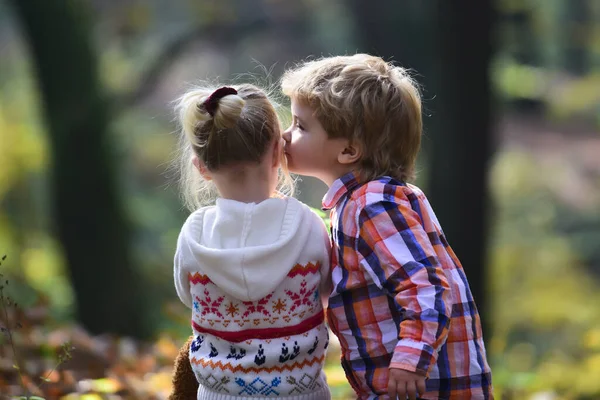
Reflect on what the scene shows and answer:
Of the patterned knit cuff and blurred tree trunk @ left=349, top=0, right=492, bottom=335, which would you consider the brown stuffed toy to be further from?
blurred tree trunk @ left=349, top=0, right=492, bottom=335

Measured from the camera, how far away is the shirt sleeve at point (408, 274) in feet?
7.43

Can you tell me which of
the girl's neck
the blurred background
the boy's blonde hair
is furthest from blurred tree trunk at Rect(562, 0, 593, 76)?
the girl's neck

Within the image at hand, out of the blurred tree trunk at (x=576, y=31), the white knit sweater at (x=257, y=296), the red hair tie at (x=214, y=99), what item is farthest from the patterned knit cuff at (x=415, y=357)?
the blurred tree trunk at (x=576, y=31)

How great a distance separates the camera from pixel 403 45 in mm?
9062

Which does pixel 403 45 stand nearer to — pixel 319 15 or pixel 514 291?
pixel 514 291

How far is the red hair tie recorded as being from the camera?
8.20 ft

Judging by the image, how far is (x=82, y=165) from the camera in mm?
6770

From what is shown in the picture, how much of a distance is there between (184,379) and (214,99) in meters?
1.05

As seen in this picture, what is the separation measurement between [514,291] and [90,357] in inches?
325

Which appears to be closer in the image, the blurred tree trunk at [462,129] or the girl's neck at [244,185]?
the girl's neck at [244,185]

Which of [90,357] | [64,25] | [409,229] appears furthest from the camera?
[64,25]

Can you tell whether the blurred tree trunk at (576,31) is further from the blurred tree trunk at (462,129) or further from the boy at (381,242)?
the boy at (381,242)

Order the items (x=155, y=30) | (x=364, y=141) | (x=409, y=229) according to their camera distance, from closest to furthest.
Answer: (x=409, y=229) → (x=364, y=141) → (x=155, y=30)

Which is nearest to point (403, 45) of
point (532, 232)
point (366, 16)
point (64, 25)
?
point (366, 16)
